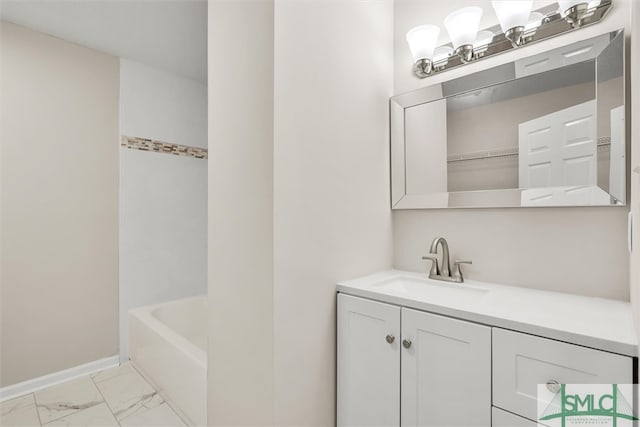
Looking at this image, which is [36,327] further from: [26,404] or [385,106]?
[385,106]

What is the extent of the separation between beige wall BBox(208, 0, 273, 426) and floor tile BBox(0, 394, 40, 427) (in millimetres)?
1212

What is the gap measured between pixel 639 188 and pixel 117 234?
2.94 metres

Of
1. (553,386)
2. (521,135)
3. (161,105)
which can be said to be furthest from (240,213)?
(161,105)

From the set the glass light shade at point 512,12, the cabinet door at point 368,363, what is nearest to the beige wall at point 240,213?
the cabinet door at point 368,363

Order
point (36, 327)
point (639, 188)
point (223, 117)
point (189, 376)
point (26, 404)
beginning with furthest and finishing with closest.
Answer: point (36, 327)
point (26, 404)
point (189, 376)
point (223, 117)
point (639, 188)

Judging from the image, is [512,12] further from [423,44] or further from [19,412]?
[19,412]

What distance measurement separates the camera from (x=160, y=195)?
2738 millimetres

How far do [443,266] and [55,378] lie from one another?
105 inches

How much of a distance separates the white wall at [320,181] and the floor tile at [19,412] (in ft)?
5.54

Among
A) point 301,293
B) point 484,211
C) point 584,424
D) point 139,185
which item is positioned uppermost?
point 139,185

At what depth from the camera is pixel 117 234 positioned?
2479 mm

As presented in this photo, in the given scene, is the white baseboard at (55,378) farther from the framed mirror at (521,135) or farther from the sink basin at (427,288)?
the framed mirror at (521,135)

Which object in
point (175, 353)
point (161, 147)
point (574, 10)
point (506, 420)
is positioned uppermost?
point (574, 10)

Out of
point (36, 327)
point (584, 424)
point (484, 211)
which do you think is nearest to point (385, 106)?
point (484, 211)
